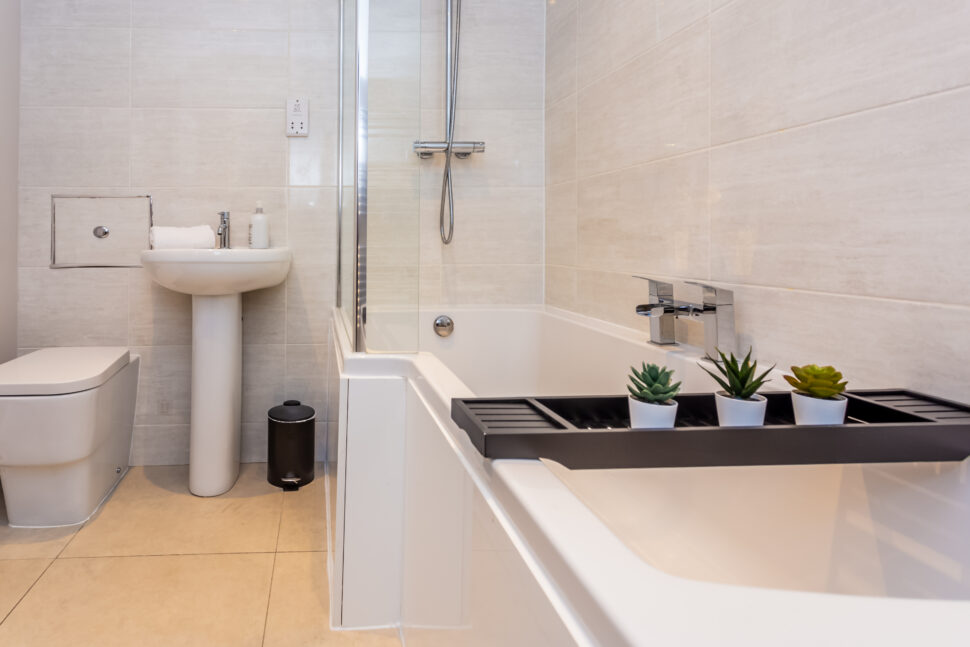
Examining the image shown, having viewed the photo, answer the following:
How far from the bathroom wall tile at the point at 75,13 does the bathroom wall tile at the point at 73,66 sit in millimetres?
24

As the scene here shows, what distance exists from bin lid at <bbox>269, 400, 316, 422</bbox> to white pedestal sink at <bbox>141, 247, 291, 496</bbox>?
5.8 inches

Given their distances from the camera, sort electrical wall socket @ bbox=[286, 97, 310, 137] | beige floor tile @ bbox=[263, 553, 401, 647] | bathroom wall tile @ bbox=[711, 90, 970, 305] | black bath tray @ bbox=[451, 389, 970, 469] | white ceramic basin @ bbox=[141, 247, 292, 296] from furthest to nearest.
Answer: electrical wall socket @ bbox=[286, 97, 310, 137] < white ceramic basin @ bbox=[141, 247, 292, 296] < beige floor tile @ bbox=[263, 553, 401, 647] < bathroom wall tile @ bbox=[711, 90, 970, 305] < black bath tray @ bbox=[451, 389, 970, 469]

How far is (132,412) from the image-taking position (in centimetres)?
257

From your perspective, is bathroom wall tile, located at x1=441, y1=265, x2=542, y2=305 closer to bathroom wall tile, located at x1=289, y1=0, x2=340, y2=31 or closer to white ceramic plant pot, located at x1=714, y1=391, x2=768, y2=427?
bathroom wall tile, located at x1=289, y1=0, x2=340, y2=31

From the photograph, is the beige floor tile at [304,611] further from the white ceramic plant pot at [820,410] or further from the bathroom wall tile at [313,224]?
the bathroom wall tile at [313,224]

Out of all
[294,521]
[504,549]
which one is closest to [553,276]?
[294,521]

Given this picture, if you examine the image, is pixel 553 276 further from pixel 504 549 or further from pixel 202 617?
pixel 504 549

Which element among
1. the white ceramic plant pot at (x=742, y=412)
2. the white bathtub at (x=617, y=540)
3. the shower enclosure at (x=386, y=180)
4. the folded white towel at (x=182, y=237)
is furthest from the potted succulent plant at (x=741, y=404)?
the folded white towel at (x=182, y=237)

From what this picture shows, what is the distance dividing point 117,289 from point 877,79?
2525mm

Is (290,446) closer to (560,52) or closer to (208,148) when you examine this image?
(208,148)

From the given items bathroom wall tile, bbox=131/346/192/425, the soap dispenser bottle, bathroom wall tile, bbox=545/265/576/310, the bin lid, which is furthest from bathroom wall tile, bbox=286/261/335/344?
bathroom wall tile, bbox=545/265/576/310

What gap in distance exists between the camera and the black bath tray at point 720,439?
74 cm

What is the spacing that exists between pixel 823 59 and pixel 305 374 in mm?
2103

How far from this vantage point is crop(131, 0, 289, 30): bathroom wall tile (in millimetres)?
2506
